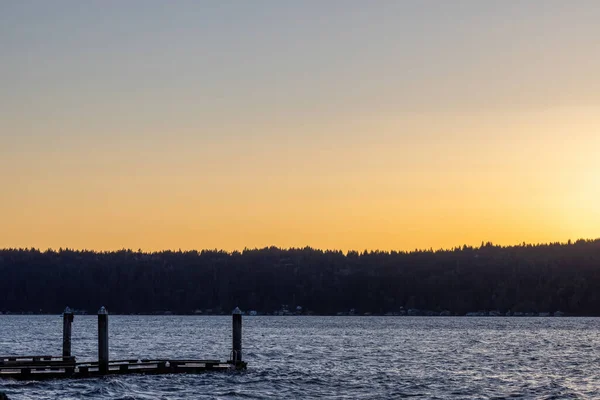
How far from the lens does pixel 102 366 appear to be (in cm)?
5809

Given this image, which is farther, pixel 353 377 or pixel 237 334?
pixel 353 377

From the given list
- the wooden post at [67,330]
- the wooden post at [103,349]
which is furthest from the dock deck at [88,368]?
the wooden post at [67,330]

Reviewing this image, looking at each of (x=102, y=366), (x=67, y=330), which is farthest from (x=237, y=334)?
(x=67, y=330)

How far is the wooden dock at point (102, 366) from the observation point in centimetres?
5722

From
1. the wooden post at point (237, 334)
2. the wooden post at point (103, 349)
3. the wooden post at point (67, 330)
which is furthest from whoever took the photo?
the wooden post at point (67, 330)

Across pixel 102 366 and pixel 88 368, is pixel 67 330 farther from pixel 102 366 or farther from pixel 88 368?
pixel 102 366

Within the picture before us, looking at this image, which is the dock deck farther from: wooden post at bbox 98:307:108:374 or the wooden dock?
wooden post at bbox 98:307:108:374

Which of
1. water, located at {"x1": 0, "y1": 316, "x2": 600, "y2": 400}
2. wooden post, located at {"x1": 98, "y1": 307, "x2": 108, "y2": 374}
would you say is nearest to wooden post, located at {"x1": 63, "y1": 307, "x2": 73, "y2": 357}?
water, located at {"x1": 0, "y1": 316, "x2": 600, "y2": 400}

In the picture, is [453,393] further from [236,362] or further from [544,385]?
[236,362]

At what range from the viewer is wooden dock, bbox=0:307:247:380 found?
57.2 metres

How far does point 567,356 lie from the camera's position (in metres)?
96.5

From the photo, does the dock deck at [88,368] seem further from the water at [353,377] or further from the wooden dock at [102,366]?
the water at [353,377]

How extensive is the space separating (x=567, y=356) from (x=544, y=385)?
33817 millimetres

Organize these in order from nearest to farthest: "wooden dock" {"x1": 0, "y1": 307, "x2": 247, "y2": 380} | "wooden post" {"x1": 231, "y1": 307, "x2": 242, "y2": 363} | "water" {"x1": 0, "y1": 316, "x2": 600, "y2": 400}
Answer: "water" {"x1": 0, "y1": 316, "x2": 600, "y2": 400} < "wooden dock" {"x1": 0, "y1": 307, "x2": 247, "y2": 380} < "wooden post" {"x1": 231, "y1": 307, "x2": 242, "y2": 363}
